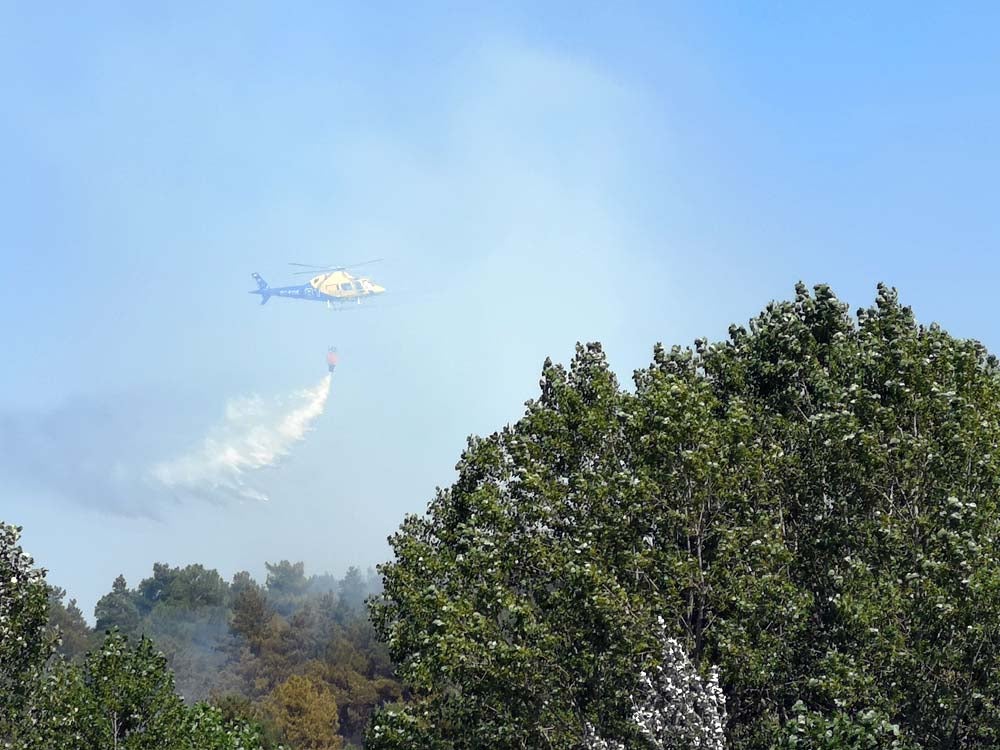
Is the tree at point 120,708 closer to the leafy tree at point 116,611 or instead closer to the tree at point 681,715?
the tree at point 681,715

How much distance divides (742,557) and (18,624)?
19663mm

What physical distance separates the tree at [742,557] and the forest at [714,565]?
0.06 m

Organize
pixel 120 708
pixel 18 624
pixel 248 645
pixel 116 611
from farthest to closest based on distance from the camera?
pixel 116 611 < pixel 248 645 < pixel 18 624 < pixel 120 708

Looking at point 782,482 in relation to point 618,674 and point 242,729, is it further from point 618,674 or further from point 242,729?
point 242,729

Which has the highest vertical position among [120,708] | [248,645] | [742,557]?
[248,645]

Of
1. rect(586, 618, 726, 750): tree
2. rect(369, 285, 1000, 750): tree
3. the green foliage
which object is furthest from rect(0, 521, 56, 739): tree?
the green foliage

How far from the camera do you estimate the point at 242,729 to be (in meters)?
36.2

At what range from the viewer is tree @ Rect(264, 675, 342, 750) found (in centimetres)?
8912

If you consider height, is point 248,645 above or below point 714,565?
above

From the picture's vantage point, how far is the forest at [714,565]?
70.9 feet

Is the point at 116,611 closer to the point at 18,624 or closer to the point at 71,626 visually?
the point at 71,626

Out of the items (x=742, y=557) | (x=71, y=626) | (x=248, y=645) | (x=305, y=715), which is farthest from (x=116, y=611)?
(x=742, y=557)

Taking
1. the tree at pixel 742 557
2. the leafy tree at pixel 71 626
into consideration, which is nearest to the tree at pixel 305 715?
the leafy tree at pixel 71 626

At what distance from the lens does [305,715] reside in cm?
9081
